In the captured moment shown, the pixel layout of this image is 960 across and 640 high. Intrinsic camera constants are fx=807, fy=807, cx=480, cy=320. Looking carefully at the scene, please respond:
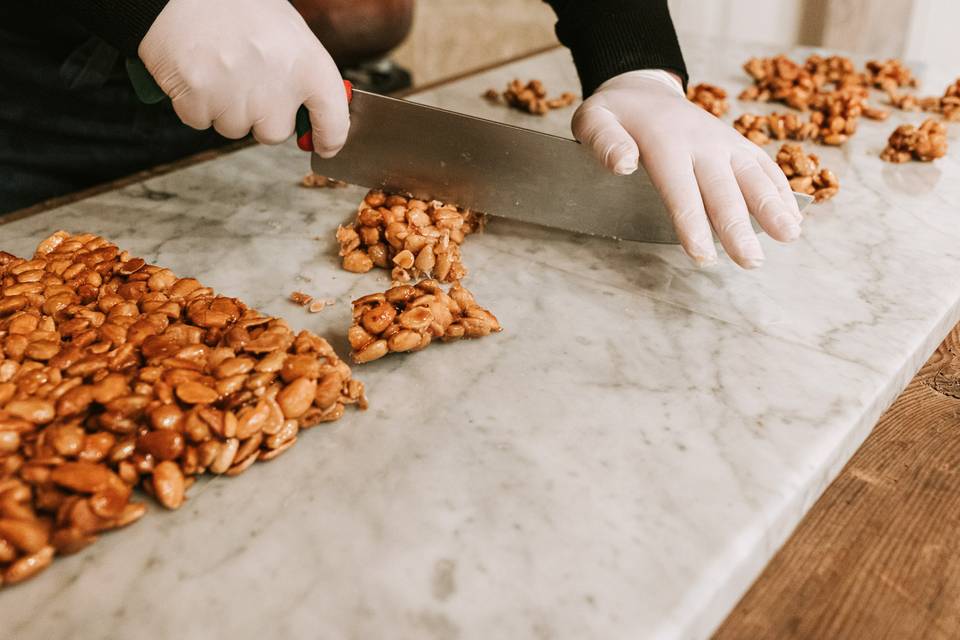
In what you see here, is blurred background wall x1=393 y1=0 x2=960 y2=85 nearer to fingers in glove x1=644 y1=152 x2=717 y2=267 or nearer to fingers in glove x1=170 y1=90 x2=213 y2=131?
fingers in glove x1=644 y1=152 x2=717 y2=267

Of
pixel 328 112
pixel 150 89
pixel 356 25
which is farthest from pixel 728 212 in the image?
pixel 356 25

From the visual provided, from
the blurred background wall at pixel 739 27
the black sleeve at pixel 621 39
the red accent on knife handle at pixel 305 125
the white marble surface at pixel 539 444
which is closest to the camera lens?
the white marble surface at pixel 539 444

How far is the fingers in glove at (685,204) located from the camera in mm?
→ 966

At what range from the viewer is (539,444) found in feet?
2.48

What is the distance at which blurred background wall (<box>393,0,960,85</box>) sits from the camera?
2.36 m

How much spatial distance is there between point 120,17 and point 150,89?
0.36ft

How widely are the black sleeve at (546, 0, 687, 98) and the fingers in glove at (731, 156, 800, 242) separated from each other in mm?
293

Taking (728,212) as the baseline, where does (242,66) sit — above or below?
above

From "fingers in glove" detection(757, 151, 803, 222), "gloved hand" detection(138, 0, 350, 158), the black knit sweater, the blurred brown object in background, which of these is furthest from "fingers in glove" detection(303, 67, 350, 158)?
the blurred brown object in background

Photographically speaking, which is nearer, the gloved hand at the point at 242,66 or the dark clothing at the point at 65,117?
the gloved hand at the point at 242,66

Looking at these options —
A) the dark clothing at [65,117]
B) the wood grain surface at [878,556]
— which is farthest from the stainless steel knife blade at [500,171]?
the dark clothing at [65,117]

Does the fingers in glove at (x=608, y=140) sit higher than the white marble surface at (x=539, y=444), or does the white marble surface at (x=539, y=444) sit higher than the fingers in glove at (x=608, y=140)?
the fingers in glove at (x=608, y=140)

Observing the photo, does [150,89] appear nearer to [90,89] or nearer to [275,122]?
[275,122]

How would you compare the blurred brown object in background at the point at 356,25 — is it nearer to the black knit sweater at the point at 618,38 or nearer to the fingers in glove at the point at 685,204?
the black knit sweater at the point at 618,38
